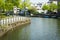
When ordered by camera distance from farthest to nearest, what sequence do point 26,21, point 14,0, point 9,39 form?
point 26,21 < point 14,0 < point 9,39

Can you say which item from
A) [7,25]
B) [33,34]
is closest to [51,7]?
[7,25]

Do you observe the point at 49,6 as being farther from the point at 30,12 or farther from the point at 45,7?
the point at 30,12

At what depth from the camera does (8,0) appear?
46625mm

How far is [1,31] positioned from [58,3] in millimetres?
88279

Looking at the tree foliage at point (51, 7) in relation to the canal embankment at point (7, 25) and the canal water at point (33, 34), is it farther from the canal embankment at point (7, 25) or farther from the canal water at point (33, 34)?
the canal water at point (33, 34)

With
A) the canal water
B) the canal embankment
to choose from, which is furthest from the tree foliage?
the canal water

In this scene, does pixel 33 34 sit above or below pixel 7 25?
below

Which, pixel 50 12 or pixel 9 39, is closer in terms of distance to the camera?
pixel 9 39

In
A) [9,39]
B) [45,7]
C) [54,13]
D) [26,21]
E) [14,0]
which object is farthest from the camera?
[45,7]

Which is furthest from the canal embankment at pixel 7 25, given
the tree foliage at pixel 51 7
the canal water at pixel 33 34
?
the tree foliage at pixel 51 7

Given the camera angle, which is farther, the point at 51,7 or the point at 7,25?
the point at 51,7

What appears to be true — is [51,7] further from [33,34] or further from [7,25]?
[33,34]

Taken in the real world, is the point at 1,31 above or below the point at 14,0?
below

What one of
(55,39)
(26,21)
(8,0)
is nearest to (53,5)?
(26,21)
